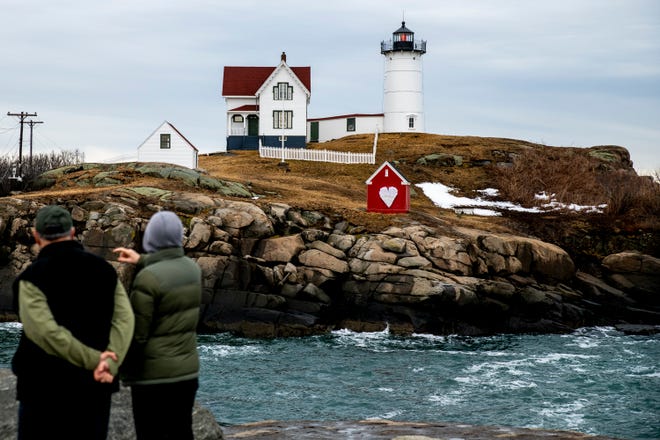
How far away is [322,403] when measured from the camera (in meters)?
19.0

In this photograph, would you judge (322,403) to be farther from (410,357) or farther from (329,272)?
(329,272)

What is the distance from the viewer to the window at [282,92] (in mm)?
62375

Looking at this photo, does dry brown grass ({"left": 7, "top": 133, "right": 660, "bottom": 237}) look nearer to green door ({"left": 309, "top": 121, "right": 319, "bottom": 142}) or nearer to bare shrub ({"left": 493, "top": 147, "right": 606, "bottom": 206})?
bare shrub ({"left": 493, "top": 147, "right": 606, "bottom": 206})

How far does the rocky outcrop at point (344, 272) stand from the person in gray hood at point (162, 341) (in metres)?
22.2

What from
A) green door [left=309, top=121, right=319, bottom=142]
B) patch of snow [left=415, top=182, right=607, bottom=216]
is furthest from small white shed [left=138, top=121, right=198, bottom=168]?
green door [left=309, top=121, right=319, bottom=142]

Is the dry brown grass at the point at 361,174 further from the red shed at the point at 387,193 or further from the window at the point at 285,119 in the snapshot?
the window at the point at 285,119

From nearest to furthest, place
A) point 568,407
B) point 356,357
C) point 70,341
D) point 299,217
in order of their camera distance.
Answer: point 70,341, point 568,407, point 356,357, point 299,217

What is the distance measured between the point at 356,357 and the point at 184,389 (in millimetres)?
18742

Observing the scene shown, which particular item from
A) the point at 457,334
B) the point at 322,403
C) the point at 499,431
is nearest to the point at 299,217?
the point at 457,334

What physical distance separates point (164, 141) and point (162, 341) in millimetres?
40279

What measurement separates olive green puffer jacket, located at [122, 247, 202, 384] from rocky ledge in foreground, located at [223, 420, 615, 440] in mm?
4346

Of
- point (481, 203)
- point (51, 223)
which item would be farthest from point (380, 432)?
point (481, 203)

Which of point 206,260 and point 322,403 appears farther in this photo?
point 206,260

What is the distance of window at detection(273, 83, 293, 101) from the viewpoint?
6238 cm
